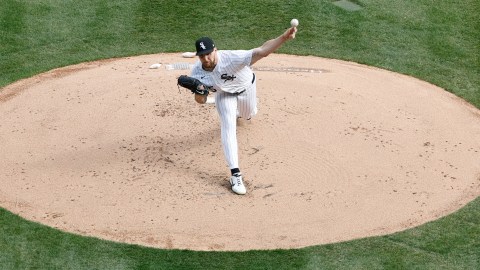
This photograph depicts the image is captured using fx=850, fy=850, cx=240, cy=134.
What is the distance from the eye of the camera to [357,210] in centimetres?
949

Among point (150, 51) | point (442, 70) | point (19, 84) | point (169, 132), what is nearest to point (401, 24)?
point (442, 70)

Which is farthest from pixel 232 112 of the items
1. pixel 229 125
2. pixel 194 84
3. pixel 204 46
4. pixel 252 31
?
pixel 252 31

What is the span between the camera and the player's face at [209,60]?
9.74m

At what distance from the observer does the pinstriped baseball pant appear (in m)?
9.88

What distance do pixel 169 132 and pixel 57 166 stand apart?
157 centimetres

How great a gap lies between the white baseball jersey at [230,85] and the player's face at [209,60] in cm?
8

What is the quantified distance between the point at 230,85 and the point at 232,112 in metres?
0.34

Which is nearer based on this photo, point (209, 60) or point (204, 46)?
point (204, 46)

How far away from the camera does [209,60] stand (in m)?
9.80

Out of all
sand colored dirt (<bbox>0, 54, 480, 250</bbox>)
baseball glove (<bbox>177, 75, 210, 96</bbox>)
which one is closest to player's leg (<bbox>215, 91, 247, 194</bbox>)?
sand colored dirt (<bbox>0, 54, 480, 250</bbox>)

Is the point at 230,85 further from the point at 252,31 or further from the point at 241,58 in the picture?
the point at 252,31

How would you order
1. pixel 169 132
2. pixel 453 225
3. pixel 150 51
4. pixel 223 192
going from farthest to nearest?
1. pixel 150 51
2. pixel 169 132
3. pixel 223 192
4. pixel 453 225

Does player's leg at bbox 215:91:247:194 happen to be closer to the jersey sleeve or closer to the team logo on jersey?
the team logo on jersey

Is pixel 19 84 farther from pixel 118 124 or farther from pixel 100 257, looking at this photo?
pixel 100 257
